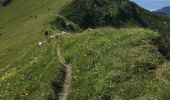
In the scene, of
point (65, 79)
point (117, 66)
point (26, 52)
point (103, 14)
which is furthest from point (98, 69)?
point (103, 14)

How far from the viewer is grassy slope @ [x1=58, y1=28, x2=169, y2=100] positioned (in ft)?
97.3

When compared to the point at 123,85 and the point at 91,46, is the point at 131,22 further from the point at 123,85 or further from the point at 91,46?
the point at 123,85

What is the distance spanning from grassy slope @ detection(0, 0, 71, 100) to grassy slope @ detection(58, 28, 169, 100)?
7.39ft

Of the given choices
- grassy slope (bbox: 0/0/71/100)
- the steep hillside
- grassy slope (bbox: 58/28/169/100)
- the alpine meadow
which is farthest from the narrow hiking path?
the steep hillside

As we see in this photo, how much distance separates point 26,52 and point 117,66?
18.1 m

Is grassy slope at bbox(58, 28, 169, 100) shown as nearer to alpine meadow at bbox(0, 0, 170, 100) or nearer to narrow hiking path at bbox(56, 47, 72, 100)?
alpine meadow at bbox(0, 0, 170, 100)

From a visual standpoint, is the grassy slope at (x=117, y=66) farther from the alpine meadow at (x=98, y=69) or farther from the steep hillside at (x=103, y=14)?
the steep hillside at (x=103, y=14)

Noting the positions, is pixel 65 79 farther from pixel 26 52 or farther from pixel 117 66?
pixel 26 52

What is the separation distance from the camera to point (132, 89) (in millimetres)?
29578

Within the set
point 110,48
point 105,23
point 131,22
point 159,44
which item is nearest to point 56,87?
point 110,48

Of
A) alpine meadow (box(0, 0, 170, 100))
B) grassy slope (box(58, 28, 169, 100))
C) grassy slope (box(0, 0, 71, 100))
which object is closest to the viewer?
grassy slope (box(58, 28, 169, 100))

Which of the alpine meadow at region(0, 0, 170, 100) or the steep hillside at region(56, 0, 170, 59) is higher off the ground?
the alpine meadow at region(0, 0, 170, 100)

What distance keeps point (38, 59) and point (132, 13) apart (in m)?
76.1

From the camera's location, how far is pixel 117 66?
3297 centimetres
